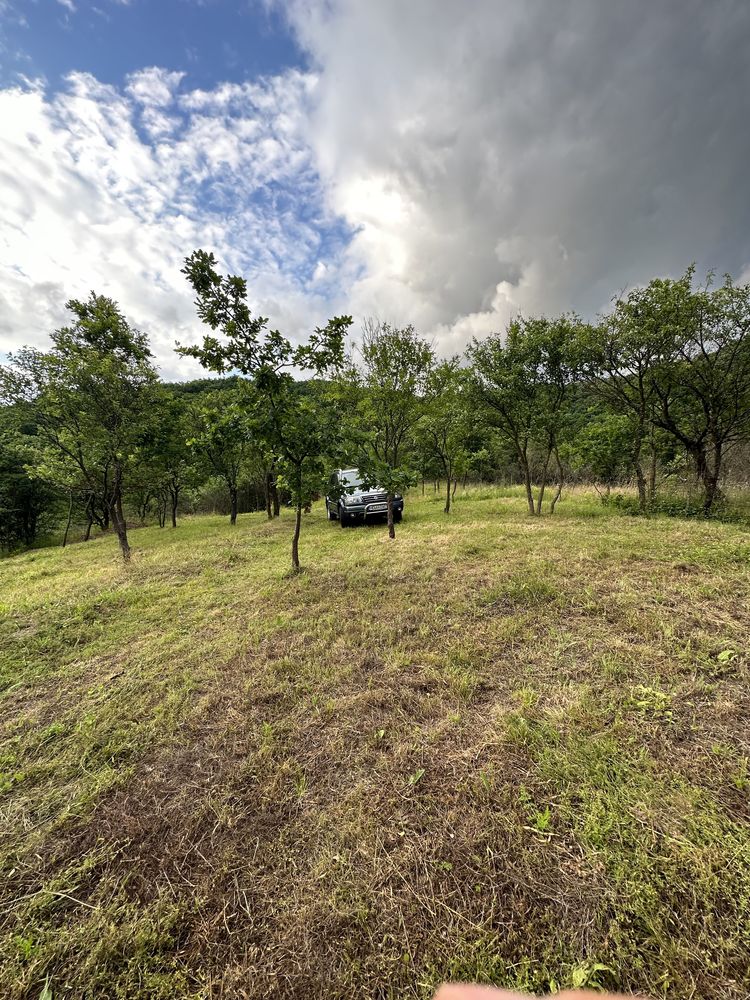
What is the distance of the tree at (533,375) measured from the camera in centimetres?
1109

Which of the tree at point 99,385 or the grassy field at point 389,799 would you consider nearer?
the grassy field at point 389,799

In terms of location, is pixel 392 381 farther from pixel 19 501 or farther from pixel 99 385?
pixel 19 501

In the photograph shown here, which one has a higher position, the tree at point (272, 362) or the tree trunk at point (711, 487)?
the tree at point (272, 362)

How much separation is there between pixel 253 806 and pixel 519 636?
128 inches

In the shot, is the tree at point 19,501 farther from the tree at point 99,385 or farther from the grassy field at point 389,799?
the grassy field at point 389,799

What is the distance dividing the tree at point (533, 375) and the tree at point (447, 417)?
2.36 ft

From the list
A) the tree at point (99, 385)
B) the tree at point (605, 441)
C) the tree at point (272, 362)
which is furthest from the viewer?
the tree at point (605, 441)

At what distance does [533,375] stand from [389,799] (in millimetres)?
12505

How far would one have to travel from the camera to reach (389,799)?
91.4 inches

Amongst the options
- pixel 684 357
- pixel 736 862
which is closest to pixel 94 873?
pixel 736 862

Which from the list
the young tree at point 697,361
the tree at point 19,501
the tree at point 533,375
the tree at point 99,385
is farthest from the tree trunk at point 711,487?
the tree at point 19,501

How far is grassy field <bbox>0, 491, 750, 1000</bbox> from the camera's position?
155cm

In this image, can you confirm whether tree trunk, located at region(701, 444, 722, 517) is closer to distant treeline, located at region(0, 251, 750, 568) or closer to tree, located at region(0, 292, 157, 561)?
distant treeline, located at region(0, 251, 750, 568)

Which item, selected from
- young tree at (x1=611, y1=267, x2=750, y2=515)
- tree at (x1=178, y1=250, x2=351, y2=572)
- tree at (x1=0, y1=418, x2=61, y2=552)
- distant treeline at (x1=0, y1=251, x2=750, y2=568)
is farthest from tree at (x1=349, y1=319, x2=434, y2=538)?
tree at (x1=0, y1=418, x2=61, y2=552)
